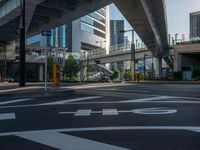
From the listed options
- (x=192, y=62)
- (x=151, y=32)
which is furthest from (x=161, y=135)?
(x=192, y=62)

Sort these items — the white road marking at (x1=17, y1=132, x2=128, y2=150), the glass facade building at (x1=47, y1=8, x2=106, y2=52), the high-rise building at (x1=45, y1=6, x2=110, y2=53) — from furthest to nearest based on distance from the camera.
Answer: the high-rise building at (x1=45, y1=6, x2=110, y2=53) < the glass facade building at (x1=47, y1=8, x2=106, y2=52) < the white road marking at (x1=17, y1=132, x2=128, y2=150)

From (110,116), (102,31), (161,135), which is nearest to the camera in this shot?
(161,135)

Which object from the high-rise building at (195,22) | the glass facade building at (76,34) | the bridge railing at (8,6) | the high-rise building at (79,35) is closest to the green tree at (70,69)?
the high-rise building at (79,35)

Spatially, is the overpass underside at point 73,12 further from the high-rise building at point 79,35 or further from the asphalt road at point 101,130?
the high-rise building at point 79,35

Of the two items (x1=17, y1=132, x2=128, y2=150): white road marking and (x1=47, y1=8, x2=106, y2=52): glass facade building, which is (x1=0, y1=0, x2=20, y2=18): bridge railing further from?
(x1=47, y1=8, x2=106, y2=52): glass facade building

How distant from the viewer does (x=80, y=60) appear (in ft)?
373

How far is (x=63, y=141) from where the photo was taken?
7.36 m

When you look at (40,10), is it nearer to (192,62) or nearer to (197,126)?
(197,126)

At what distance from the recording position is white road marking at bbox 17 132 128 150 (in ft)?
22.3

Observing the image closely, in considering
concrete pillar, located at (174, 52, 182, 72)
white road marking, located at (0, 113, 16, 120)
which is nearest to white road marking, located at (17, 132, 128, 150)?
white road marking, located at (0, 113, 16, 120)

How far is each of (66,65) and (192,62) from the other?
110ft

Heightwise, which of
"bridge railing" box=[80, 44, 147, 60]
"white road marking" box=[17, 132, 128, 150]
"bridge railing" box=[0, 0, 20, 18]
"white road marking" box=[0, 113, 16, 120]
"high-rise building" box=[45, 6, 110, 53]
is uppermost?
"high-rise building" box=[45, 6, 110, 53]

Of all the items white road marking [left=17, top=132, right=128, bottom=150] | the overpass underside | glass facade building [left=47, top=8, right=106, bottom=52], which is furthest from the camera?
glass facade building [left=47, top=8, right=106, bottom=52]

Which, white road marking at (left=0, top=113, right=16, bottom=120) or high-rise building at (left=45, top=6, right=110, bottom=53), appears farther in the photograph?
high-rise building at (left=45, top=6, right=110, bottom=53)
